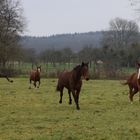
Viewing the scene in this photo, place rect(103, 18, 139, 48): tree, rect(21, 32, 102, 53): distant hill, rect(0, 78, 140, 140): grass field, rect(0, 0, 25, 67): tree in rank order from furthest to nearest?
1. rect(21, 32, 102, 53): distant hill
2. rect(103, 18, 139, 48): tree
3. rect(0, 0, 25, 67): tree
4. rect(0, 78, 140, 140): grass field

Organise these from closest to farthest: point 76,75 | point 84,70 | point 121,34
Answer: point 84,70 → point 76,75 → point 121,34

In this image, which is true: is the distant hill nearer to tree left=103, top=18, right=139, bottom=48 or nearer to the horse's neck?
tree left=103, top=18, right=139, bottom=48

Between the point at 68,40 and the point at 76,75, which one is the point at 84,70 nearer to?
the point at 76,75

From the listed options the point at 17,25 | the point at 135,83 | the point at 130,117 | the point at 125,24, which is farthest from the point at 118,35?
the point at 130,117

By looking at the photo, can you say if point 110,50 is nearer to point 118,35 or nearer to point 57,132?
point 118,35

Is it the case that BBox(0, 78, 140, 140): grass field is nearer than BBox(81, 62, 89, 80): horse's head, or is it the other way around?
BBox(0, 78, 140, 140): grass field

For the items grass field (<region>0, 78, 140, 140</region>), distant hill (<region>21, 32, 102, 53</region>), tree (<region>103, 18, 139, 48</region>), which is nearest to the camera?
grass field (<region>0, 78, 140, 140</region>)

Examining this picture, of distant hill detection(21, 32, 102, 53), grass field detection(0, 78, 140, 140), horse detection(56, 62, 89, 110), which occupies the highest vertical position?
distant hill detection(21, 32, 102, 53)

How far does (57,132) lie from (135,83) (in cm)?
998

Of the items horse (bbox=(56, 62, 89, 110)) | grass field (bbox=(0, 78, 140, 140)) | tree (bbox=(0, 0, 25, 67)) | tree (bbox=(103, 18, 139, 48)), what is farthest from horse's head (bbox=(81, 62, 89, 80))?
tree (bbox=(103, 18, 139, 48))

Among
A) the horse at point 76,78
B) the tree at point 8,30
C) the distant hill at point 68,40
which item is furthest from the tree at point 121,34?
the horse at point 76,78

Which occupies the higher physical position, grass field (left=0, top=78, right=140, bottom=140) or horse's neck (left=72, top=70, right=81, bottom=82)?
horse's neck (left=72, top=70, right=81, bottom=82)

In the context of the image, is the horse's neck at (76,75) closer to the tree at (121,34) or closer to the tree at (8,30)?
the tree at (8,30)

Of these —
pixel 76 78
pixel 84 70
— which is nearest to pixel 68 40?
pixel 76 78
